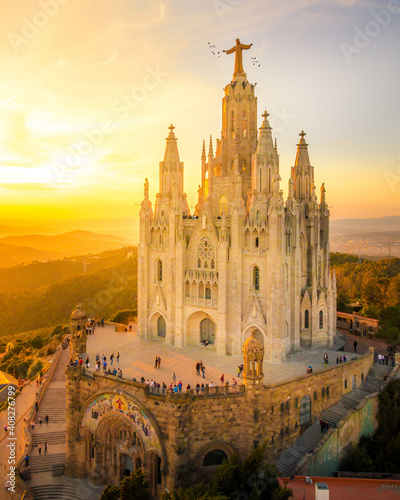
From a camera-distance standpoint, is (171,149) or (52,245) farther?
(52,245)

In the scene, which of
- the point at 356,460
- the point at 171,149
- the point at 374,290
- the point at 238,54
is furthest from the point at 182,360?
the point at 374,290

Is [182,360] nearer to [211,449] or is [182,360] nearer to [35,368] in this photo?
[211,449]

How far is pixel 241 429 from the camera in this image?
26.1 m

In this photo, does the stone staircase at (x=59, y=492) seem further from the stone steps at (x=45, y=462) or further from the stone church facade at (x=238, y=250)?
the stone church facade at (x=238, y=250)

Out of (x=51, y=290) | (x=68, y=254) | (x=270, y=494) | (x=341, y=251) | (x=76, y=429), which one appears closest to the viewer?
(x=270, y=494)

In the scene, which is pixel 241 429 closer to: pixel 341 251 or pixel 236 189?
pixel 236 189

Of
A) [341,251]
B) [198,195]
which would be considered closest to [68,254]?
[341,251]

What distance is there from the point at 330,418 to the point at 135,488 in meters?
14.1

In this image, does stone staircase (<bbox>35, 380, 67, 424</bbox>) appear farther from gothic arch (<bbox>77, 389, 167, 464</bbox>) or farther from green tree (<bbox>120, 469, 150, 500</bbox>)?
green tree (<bbox>120, 469, 150, 500</bbox>)

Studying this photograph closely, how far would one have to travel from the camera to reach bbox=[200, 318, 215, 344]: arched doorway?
117ft

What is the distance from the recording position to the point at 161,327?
126 ft

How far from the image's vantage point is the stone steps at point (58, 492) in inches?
1031

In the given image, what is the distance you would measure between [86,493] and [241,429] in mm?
10986

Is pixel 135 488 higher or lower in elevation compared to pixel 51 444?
higher
